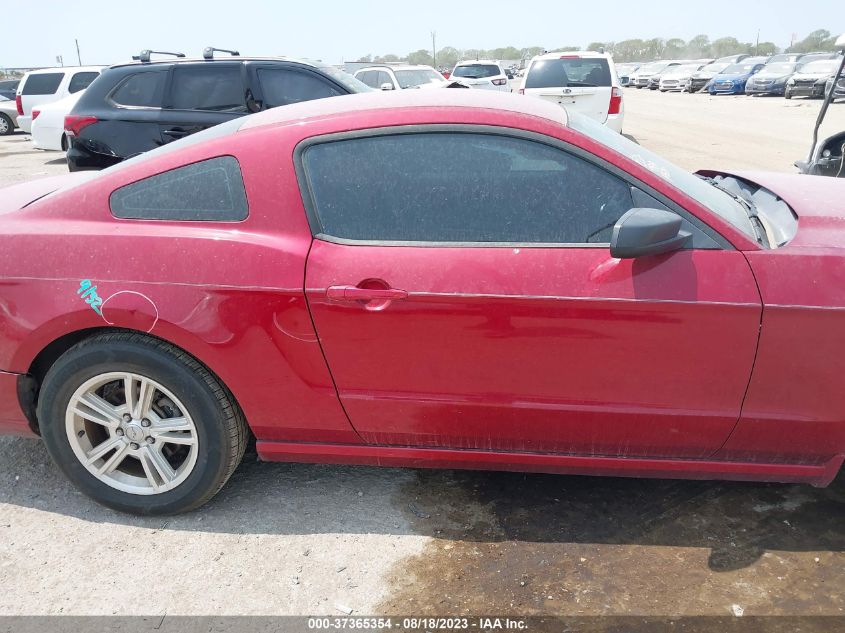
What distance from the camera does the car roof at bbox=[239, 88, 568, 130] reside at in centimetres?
268

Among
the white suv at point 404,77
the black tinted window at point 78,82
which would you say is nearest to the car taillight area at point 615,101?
the white suv at point 404,77

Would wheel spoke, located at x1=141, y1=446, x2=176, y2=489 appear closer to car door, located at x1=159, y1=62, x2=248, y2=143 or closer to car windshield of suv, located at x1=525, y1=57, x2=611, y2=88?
car door, located at x1=159, y1=62, x2=248, y2=143

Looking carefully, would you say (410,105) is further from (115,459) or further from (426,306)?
(115,459)

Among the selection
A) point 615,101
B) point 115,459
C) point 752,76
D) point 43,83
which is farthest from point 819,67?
point 115,459

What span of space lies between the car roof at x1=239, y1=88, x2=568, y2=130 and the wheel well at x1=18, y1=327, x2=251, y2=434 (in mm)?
988

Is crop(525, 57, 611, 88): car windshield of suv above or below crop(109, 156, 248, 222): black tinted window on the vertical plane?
below

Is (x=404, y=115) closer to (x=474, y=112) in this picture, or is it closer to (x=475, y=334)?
(x=474, y=112)

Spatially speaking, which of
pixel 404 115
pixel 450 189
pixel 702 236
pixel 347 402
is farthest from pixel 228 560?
pixel 702 236

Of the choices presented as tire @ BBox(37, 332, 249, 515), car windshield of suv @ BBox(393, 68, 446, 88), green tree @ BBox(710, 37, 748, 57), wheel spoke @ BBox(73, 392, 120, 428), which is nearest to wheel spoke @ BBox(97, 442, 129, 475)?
tire @ BBox(37, 332, 249, 515)

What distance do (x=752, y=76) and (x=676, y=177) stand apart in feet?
104

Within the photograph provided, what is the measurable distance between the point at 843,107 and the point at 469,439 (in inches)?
942

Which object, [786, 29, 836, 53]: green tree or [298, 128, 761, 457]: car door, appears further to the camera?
[786, 29, 836, 53]: green tree

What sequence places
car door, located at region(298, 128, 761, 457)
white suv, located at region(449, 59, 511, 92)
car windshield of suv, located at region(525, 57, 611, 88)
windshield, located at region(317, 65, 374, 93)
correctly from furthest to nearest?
white suv, located at region(449, 59, 511, 92) → car windshield of suv, located at region(525, 57, 611, 88) → windshield, located at region(317, 65, 374, 93) → car door, located at region(298, 128, 761, 457)

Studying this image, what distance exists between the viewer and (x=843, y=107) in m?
21.7
